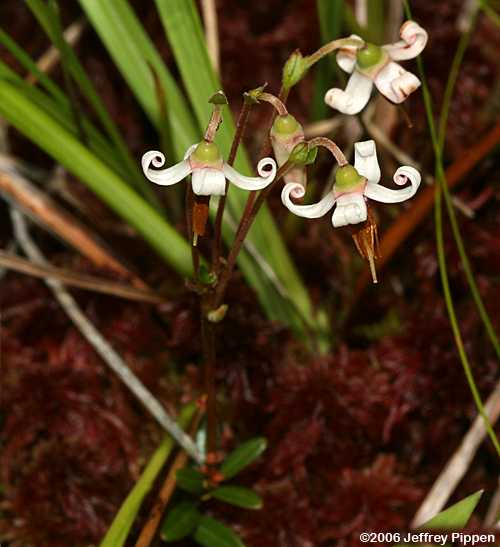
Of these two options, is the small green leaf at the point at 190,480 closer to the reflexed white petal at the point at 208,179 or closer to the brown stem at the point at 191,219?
the brown stem at the point at 191,219

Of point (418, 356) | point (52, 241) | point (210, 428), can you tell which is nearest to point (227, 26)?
point (52, 241)

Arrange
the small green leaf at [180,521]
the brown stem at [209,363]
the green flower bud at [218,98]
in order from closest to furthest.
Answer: the green flower bud at [218,98], the brown stem at [209,363], the small green leaf at [180,521]

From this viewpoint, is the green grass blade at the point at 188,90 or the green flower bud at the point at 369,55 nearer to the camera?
the green flower bud at the point at 369,55

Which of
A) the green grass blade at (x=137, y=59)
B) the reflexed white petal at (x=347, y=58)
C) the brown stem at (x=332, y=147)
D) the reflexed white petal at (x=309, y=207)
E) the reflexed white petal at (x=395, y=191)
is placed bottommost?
the reflexed white petal at (x=395, y=191)

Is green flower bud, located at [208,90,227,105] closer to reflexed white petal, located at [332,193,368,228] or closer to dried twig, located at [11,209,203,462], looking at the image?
reflexed white petal, located at [332,193,368,228]

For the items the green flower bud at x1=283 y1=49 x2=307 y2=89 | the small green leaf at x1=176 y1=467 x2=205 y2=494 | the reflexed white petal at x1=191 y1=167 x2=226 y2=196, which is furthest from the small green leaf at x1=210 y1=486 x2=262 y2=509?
the green flower bud at x1=283 y1=49 x2=307 y2=89

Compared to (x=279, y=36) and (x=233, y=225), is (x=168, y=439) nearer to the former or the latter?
(x=233, y=225)

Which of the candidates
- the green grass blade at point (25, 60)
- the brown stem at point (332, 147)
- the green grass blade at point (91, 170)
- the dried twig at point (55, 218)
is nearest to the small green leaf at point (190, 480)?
the green grass blade at point (91, 170)
